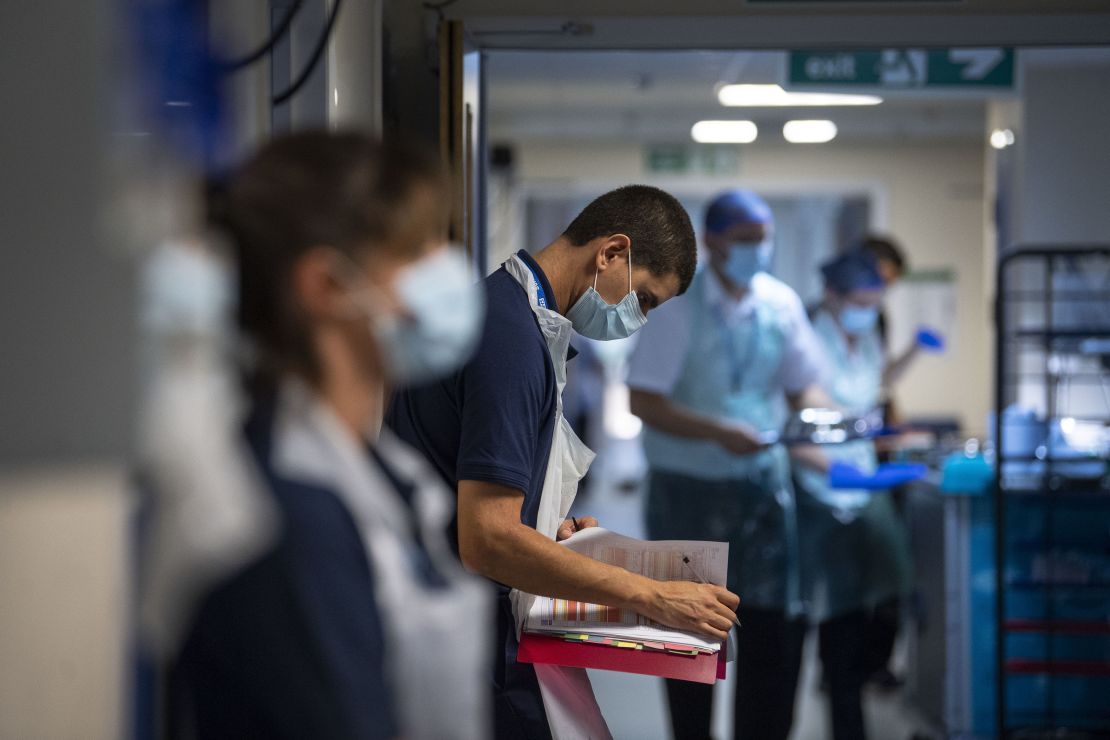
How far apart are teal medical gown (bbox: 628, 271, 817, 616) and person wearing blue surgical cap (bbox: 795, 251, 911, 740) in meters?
0.20

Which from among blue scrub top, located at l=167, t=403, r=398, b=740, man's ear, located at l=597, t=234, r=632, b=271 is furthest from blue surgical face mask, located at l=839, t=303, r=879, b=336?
blue scrub top, located at l=167, t=403, r=398, b=740

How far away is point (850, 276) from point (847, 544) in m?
1.00

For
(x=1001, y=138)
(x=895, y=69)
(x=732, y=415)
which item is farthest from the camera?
(x=1001, y=138)

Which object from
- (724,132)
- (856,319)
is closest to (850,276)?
(856,319)

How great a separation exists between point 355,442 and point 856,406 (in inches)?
124

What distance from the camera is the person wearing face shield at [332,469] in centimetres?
83

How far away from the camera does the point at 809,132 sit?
766 cm

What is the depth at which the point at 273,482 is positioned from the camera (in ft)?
2.76

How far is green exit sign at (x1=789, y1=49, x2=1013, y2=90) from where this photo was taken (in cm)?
372

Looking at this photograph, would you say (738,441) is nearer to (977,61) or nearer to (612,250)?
(612,250)

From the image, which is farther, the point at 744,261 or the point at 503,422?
the point at 744,261

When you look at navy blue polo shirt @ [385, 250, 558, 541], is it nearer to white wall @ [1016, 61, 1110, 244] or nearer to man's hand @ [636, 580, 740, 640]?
man's hand @ [636, 580, 740, 640]

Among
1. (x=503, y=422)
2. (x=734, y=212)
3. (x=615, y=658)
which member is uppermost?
(x=734, y=212)

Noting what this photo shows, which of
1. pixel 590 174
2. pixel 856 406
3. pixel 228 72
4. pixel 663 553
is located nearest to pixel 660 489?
pixel 856 406
